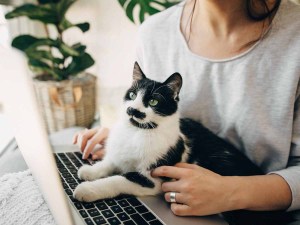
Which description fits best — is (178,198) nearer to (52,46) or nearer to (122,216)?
(122,216)

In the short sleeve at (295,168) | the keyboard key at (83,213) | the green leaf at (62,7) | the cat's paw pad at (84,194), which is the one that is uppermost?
the green leaf at (62,7)

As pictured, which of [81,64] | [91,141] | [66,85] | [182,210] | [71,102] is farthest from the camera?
[71,102]

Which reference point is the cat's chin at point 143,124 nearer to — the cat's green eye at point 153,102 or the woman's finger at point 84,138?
the cat's green eye at point 153,102

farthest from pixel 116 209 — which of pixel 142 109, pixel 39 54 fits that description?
pixel 39 54

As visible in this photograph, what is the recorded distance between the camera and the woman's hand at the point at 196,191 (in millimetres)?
573

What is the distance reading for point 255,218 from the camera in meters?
0.63

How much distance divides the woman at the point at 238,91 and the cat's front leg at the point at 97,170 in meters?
0.06

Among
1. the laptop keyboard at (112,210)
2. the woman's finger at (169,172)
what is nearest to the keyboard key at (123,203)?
the laptop keyboard at (112,210)

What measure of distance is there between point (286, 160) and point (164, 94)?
0.35 m

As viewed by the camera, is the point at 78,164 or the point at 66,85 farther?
the point at 66,85

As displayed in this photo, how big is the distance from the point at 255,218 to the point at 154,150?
0.27 meters

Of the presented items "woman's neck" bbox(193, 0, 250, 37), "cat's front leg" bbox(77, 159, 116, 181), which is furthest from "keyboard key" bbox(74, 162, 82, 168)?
"woman's neck" bbox(193, 0, 250, 37)

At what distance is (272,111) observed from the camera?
72 centimetres

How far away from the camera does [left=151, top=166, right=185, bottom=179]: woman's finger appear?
0.62 meters
